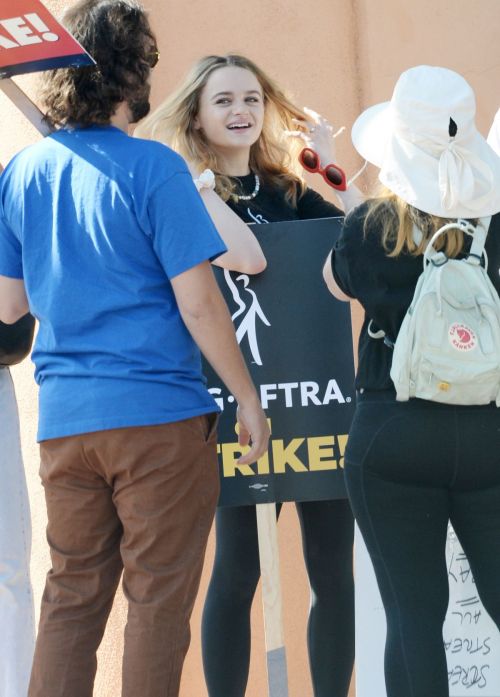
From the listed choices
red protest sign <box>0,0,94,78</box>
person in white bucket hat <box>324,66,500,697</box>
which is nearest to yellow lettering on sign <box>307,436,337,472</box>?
person in white bucket hat <box>324,66,500,697</box>

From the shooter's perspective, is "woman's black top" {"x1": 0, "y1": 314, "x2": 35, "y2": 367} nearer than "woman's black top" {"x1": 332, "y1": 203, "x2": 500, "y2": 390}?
No

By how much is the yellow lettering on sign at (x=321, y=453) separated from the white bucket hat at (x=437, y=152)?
892 mm

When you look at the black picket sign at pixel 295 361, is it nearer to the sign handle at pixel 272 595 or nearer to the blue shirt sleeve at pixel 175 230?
the sign handle at pixel 272 595

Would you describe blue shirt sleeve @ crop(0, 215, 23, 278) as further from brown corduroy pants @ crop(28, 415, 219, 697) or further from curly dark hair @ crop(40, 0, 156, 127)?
brown corduroy pants @ crop(28, 415, 219, 697)

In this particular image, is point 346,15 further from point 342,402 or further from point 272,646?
point 272,646

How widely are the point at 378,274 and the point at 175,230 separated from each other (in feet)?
1.59

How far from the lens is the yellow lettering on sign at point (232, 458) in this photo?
3414 millimetres

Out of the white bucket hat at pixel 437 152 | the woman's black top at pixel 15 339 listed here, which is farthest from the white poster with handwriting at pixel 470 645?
the woman's black top at pixel 15 339

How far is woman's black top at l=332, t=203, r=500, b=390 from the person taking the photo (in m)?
2.75

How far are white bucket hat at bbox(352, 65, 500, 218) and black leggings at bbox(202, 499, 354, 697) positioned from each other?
1.10m

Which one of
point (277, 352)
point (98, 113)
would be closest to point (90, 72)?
point (98, 113)

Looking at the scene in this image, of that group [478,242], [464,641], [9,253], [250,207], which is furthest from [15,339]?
[464,641]

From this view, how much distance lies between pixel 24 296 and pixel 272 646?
1.23 metres

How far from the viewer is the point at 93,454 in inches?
105
